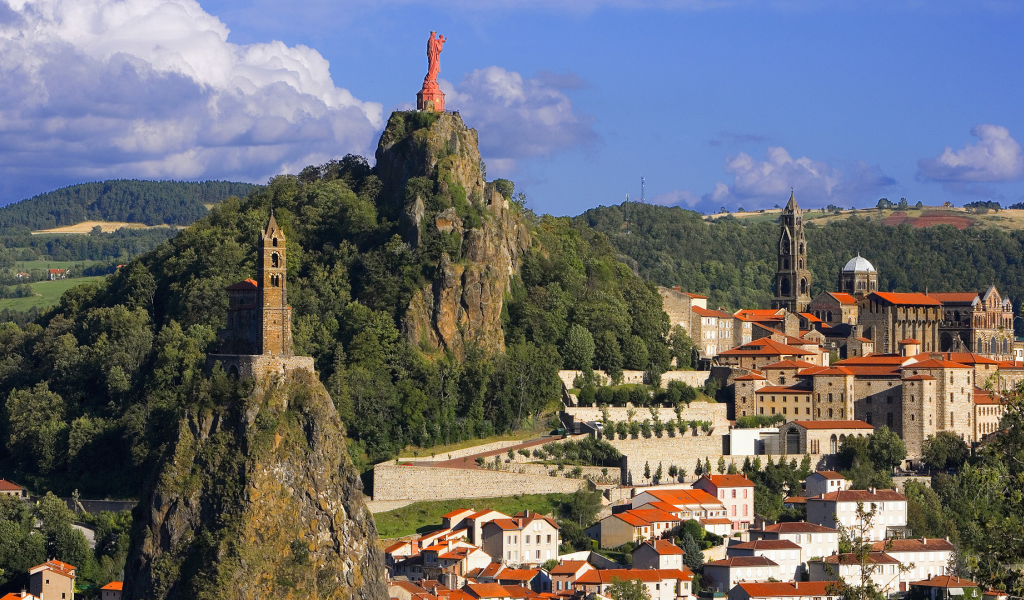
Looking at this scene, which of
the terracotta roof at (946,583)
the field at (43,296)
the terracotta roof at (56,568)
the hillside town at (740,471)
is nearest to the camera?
the terracotta roof at (946,583)

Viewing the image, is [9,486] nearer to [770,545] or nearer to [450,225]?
[450,225]

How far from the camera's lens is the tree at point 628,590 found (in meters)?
64.5

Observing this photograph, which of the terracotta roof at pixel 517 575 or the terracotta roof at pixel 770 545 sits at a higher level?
the terracotta roof at pixel 770 545

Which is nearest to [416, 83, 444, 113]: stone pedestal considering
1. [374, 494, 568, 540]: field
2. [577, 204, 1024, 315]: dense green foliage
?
[374, 494, 568, 540]: field

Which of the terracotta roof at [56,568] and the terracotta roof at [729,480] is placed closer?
the terracotta roof at [56,568]

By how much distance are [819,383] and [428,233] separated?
921 inches

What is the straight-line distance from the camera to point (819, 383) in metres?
90.4

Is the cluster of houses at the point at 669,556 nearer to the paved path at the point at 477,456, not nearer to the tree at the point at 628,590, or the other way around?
the tree at the point at 628,590

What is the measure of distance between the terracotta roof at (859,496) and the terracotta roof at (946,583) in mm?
7784

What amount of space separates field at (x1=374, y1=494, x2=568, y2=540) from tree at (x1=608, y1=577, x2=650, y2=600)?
11363 millimetres

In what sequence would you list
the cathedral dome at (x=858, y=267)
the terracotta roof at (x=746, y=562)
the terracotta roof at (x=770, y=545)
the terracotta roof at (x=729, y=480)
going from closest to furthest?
the terracotta roof at (x=746, y=562) < the terracotta roof at (x=770, y=545) < the terracotta roof at (x=729, y=480) < the cathedral dome at (x=858, y=267)

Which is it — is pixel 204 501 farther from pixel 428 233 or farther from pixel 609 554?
pixel 428 233

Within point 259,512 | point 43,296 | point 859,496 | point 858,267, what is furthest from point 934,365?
point 43,296

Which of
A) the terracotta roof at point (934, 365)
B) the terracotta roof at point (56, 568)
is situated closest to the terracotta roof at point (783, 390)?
the terracotta roof at point (934, 365)
